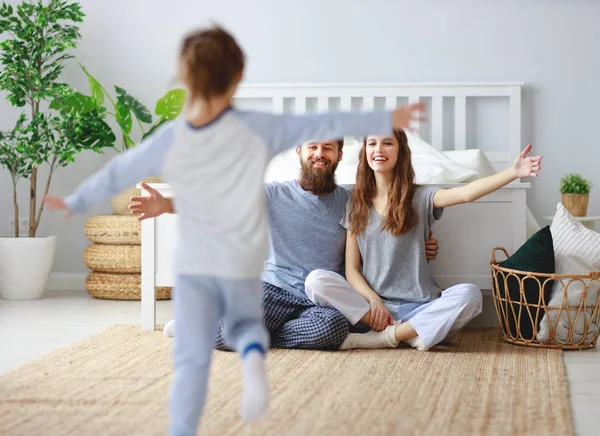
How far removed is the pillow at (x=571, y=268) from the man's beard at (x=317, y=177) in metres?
0.75

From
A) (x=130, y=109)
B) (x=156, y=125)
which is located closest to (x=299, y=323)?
(x=156, y=125)

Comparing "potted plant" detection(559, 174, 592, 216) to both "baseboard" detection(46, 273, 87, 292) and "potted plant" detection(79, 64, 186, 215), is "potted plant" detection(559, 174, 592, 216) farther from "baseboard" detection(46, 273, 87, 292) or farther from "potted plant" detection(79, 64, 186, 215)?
"baseboard" detection(46, 273, 87, 292)

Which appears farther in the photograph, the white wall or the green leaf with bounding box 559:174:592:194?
the white wall

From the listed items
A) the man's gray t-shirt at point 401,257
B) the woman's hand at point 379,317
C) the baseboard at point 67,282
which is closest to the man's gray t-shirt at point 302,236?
the man's gray t-shirt at point 401,257

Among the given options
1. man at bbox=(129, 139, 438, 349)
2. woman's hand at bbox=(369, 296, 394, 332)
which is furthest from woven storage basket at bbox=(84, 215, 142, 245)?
woman's hand at bbox=(369, 296, 394, 332)

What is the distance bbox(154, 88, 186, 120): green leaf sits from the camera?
Answer: 3.85 metres

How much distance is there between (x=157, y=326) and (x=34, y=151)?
48.0 inches

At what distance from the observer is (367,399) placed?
1842 mm

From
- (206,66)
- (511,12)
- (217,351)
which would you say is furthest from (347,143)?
(206,66)

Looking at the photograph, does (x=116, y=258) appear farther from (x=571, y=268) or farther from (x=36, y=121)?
(x=571, y=268)

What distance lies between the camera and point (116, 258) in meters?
3.71

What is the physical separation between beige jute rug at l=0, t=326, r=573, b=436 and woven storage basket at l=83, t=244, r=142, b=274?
46.3 inches

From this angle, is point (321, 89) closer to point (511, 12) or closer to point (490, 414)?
point (511, 12)

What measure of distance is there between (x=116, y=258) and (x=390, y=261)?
1.58 metres
